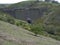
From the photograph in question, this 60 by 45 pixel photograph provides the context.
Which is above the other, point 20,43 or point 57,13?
point 20,43

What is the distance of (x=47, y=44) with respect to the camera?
13523mm

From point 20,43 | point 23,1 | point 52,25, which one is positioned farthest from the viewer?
point 23,1

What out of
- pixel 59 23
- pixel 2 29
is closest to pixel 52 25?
pixel 59 23

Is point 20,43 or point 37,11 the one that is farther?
point 37,11

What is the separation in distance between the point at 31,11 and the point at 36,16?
1.87 meters

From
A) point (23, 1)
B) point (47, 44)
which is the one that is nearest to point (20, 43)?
point (47, 44)

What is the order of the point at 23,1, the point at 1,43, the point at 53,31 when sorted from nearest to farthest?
A: 1. the point at 1,43
2. the point at 53,31
3. the point at 23,1

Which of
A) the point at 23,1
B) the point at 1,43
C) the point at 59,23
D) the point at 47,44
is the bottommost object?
the point at 23,1

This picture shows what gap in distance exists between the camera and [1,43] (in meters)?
11.2

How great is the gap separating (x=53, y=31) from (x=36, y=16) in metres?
24.0

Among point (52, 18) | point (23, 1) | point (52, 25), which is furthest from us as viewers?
point (23, 1)

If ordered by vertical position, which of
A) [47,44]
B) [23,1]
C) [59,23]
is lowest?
[23,1]

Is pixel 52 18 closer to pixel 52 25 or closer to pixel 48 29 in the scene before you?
pixel 52 25

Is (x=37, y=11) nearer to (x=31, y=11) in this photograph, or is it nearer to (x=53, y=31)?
(x=31, y=11)
